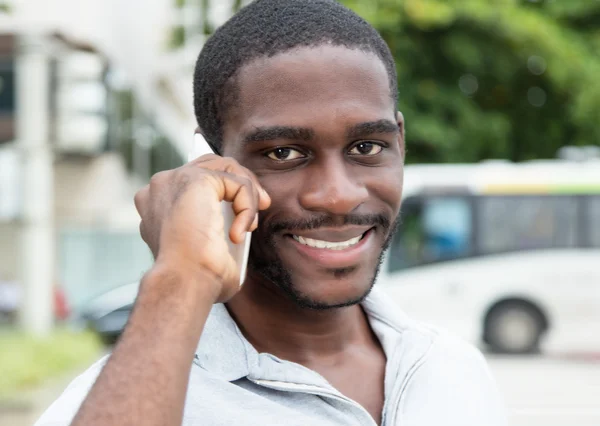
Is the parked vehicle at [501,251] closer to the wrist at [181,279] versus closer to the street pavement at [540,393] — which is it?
the street pavement at [540,393]

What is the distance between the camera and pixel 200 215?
1.47 meters

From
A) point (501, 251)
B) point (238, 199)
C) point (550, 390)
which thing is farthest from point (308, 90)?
point (501, 251)

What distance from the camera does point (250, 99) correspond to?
1.76m

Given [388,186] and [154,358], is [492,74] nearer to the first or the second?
[388,186]

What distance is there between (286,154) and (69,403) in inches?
22.1

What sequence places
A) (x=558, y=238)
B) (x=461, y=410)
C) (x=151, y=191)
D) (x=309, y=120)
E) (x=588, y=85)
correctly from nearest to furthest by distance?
(x=151, y=191), (x=309, y=120), (x=461, y=410), (x=558, y=238), (x=588, y=85)

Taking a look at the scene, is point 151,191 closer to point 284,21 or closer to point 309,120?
point 309,120

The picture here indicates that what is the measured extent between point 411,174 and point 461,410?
12.8m

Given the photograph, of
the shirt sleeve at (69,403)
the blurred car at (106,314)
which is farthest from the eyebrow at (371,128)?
the blurred car at (106,314)

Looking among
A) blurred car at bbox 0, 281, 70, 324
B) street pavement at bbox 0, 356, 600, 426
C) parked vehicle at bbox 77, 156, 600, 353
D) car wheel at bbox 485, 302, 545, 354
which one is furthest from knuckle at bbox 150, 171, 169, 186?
blurred car at bbox 0, 281, 70, 324

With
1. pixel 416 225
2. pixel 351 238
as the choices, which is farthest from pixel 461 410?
pixel 416 225

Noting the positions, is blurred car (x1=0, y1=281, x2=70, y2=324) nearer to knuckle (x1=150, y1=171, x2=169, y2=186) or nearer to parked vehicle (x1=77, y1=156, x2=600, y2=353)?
parked vehicle (x1=77, y1=156, x2=600, y2=353)

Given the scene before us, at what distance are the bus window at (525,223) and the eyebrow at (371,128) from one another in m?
12.9

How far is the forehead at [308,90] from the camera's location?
1724mm
